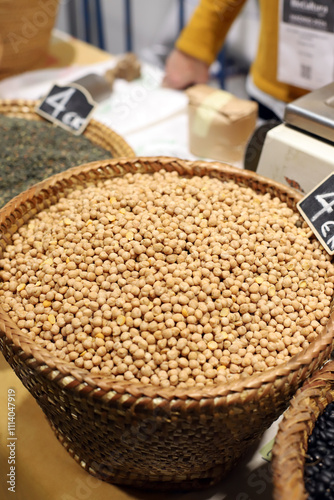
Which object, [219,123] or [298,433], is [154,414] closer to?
[298,433]

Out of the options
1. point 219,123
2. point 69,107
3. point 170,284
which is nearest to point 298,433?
point 170,284

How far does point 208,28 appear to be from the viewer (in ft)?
6.14

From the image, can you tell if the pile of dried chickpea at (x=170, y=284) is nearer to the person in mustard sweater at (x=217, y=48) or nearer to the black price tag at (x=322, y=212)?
the black price tag at (x=322, y=212)

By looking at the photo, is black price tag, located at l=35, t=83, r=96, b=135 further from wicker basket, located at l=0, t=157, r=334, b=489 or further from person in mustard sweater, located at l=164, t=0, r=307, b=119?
wicker basket, located at l=0, t=157, r=334, b=489

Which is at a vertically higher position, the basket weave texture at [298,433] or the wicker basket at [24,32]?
the wicker basket at [24,32]

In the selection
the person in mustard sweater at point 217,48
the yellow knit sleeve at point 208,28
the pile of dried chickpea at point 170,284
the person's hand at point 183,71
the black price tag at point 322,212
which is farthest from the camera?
the person's hand at point 183,71

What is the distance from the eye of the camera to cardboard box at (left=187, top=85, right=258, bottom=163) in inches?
56.2

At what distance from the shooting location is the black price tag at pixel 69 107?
1.51 metres

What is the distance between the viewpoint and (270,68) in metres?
1.71

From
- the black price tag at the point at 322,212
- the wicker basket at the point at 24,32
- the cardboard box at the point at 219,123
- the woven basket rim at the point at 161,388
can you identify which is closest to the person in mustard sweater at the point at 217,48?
the cardboard box at the point at 219,123

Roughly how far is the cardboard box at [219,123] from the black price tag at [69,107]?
0.35m

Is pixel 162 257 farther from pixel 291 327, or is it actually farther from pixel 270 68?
pixel 270 68

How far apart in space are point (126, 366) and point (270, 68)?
55.1 inches

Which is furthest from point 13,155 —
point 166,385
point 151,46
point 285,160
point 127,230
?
point 151,46
